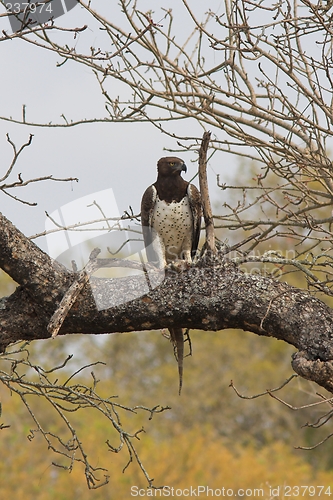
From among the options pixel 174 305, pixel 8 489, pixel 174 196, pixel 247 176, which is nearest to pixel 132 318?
pixel 174 305

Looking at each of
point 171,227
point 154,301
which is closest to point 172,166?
point 171,227

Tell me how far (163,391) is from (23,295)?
55.0 ft

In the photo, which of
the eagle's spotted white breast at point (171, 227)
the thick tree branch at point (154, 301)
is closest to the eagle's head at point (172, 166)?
the eagle's spotted white breast at point (171, 227)

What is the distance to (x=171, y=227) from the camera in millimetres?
5141

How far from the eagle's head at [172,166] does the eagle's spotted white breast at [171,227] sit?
229 millimetres

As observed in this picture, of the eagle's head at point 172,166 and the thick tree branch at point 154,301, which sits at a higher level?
the eagle's head at point 172,166

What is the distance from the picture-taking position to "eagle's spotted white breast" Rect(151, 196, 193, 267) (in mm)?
5141

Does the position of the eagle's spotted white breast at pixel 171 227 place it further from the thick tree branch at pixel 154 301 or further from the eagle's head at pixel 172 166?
the thick tree branch at pixel 154 301

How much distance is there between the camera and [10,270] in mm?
3367

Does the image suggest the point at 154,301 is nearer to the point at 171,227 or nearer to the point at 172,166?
the point at 171,227

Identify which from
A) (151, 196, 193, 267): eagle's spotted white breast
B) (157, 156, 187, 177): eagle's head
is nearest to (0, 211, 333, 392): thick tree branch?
(151, 196, 193, 267): eagle's spotted white breast

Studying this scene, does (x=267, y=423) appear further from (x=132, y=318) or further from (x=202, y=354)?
(x=132, y=318)

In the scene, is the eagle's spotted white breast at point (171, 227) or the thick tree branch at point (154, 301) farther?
the eagle's spotted white breast at point (171, 227)

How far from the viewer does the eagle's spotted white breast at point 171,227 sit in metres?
5.14
